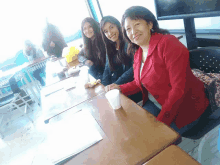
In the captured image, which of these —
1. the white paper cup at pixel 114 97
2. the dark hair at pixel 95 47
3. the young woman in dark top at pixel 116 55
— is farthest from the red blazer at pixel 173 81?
the dark hair at pixel 95 47

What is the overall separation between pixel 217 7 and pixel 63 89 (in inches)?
54.1

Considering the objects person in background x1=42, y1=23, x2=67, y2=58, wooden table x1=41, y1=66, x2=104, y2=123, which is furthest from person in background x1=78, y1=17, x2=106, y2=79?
person in background x1=42, y1=23, x2=67, y2=58

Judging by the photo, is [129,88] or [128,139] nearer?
[128,139]

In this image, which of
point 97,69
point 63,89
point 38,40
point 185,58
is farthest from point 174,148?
point 38,40

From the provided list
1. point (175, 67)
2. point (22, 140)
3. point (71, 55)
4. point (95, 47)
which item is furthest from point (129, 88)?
point (22, 140)

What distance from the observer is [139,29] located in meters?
0.99

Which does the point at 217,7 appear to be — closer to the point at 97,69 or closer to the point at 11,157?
the point at 97,69

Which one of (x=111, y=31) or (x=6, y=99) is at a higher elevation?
(x=111, y=31)

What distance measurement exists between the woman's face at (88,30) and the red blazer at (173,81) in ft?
4.19

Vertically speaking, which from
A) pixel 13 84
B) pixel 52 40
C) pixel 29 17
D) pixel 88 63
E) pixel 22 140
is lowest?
pixel 22 140

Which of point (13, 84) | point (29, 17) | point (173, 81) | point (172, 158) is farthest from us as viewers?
point (29, 17)

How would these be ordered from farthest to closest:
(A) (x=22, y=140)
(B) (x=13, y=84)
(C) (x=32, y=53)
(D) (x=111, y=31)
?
1. (C) (x=32, y=53)
2. (B) (x=13, y=84)
3. (A) (x=22, y=140)
4. (D) (x=111, y=31)

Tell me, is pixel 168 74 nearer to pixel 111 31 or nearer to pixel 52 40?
pixel 111 31

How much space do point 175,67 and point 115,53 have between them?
39.5 inches
